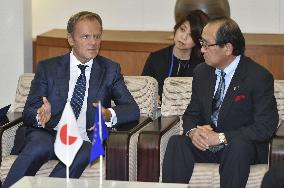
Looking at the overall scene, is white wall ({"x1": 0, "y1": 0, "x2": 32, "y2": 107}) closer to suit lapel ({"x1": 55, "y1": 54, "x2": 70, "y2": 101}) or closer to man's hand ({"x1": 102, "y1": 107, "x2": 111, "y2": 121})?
suit lapel ({"x1": 55, "y1": 54, "x2": 70, "y2": 101})

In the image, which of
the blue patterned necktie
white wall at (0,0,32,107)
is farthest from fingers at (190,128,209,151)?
white wall at (0,0,32,107)

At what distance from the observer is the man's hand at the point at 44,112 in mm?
4656

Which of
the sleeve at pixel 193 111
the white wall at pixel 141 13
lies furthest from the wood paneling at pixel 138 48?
the sleeve at pixel 193 111

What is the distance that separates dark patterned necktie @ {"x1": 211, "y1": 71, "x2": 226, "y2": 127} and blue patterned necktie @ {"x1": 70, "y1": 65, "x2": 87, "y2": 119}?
33.1 inches

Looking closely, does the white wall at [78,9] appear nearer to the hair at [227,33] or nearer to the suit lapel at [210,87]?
the suit lapel at [210,87]

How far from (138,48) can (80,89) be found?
6.10ft

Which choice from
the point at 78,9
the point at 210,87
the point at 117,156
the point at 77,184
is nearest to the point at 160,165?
the point at 117,156

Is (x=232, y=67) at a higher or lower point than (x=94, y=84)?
higher

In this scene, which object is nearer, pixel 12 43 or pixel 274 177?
pixel 274 177

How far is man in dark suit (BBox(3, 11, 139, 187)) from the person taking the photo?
475 cm

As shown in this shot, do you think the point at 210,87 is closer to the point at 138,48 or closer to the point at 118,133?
the point at 118,133

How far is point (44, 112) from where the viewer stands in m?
4.66

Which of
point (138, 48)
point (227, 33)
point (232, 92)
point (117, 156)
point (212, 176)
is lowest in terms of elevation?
point (212, 176)

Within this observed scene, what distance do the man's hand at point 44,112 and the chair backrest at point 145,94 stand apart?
2.27 ft
